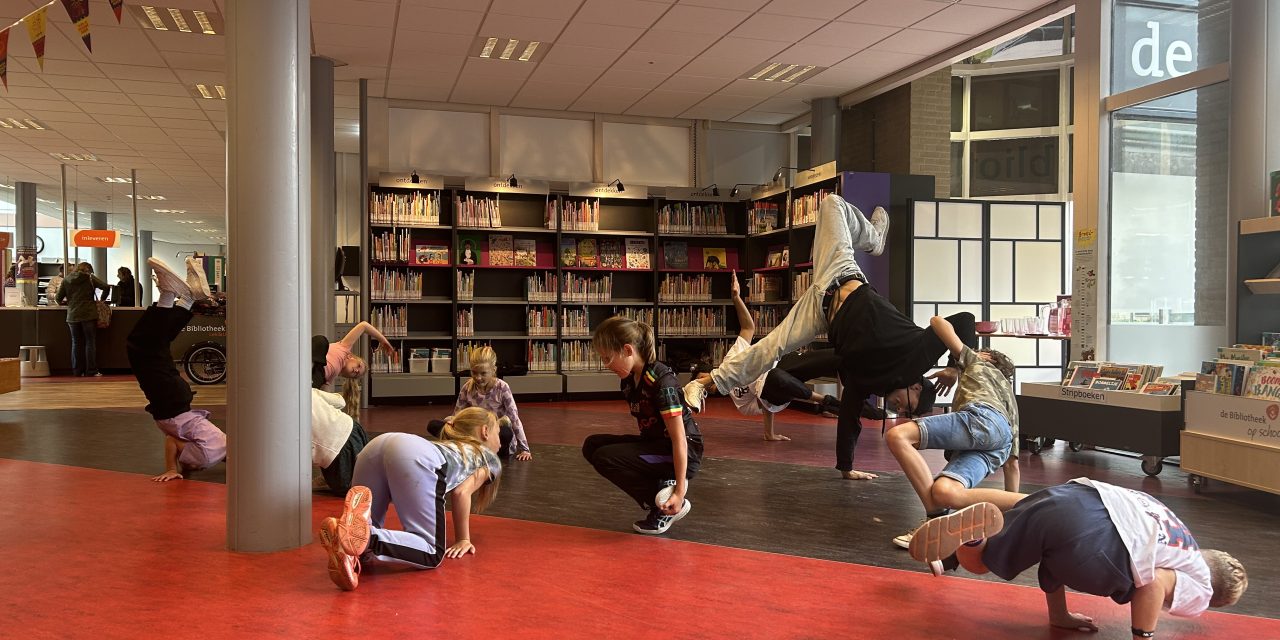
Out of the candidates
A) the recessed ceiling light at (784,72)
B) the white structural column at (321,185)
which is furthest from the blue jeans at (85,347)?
the recessed ceiling light at (784,72)

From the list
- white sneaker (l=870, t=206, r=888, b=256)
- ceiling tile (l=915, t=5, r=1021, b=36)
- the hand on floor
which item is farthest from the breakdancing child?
ceiling tile (l=915, t=5, r=1021, b=36)

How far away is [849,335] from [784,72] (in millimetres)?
5476

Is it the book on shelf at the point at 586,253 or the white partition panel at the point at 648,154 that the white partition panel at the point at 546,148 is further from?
the book on shelf at the point at 586,253

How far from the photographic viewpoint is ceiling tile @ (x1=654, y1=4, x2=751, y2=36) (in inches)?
297

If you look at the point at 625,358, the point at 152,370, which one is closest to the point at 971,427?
the point at 625,358

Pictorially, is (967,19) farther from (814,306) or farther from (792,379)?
(814,306)

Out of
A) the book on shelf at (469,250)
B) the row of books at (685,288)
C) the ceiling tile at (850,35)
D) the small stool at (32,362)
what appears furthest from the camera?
the small stool at (32,362)

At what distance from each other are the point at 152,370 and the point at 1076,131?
6.87 meters

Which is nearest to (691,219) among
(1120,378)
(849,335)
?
(1120,378)

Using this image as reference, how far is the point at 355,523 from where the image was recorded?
3223mm

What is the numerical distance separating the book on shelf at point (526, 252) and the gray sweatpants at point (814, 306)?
19.7 feet

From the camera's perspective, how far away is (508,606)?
314 centimetres

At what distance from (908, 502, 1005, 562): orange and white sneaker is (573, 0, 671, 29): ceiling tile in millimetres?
5542

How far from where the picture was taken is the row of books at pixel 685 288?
11.4 metres
